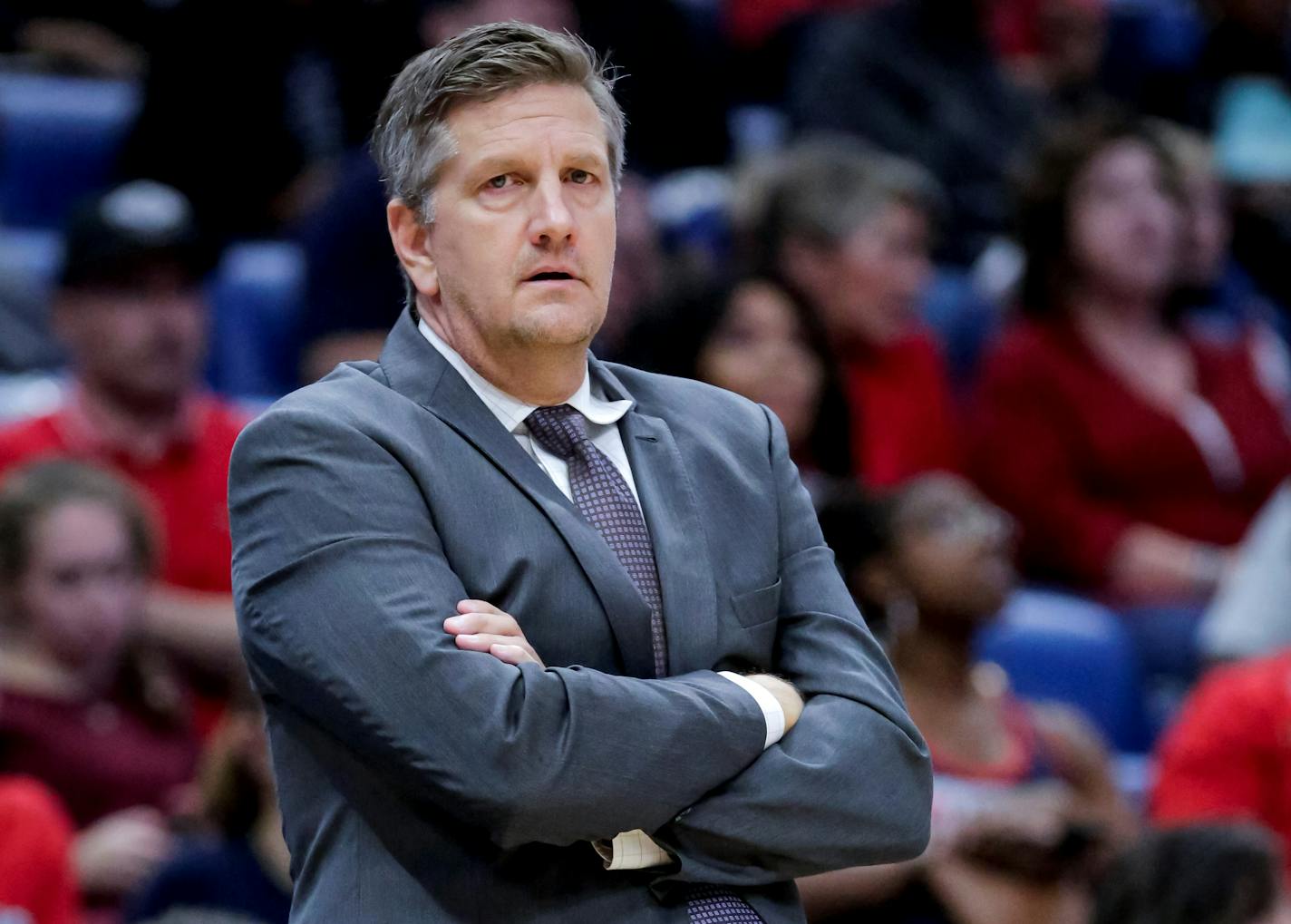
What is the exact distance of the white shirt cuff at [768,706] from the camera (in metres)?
1.90

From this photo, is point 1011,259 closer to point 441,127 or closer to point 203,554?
point 203,554

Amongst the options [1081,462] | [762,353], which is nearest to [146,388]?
[762,353]

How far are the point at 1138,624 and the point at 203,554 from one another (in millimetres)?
2141

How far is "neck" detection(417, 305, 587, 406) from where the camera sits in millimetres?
1954

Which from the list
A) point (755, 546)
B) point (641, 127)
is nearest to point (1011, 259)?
point (641, 127)

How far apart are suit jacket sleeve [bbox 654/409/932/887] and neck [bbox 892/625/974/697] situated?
2165mm

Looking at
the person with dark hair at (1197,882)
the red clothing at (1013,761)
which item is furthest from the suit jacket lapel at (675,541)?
the red clothing at (1013,761)

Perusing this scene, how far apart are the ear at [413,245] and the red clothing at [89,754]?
218 centimetres

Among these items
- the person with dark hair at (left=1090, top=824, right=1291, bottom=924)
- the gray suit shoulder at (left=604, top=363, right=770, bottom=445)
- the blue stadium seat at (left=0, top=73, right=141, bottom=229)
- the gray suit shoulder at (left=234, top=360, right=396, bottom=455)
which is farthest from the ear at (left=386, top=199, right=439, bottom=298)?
the blue stadium seat at (left=0, top=73, right=141, bottom=229)

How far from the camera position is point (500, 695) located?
1765mm

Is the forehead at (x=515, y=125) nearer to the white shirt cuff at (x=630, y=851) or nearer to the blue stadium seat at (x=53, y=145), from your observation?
the white shirt cuff at (x=630, y=851)

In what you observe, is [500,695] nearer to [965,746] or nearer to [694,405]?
[694,405]

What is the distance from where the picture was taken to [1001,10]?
768cm

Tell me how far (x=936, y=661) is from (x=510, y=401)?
2.40 meters
